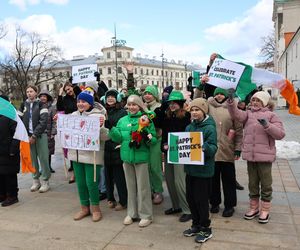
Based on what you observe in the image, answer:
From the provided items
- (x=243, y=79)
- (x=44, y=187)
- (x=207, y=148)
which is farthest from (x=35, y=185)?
(x=243, y=79)

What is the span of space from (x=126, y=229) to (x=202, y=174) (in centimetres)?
135

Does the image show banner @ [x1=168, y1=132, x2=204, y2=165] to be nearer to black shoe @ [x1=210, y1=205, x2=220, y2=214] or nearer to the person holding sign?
the person holding sign

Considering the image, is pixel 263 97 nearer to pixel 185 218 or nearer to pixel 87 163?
pixel 185 218

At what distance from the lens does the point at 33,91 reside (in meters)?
6.77

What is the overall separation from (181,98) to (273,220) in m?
2.16

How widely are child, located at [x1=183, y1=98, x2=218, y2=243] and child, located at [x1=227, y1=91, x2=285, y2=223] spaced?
65 cm

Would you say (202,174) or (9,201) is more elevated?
(202,174)

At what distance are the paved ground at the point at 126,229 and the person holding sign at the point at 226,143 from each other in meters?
0.34

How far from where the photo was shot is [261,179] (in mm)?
5070

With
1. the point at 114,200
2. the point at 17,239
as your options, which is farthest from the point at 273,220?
the point at 17,239

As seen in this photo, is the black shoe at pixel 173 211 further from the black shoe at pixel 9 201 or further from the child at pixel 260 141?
the black shoe at pixel 9 201

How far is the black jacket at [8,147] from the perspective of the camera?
6191 millimetres

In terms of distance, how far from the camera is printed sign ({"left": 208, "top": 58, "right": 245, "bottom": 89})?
5.28m

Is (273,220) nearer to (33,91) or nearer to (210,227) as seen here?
(210,227)
